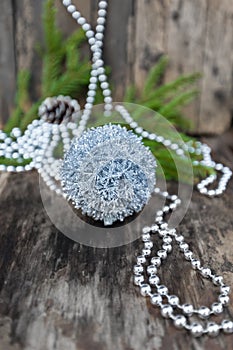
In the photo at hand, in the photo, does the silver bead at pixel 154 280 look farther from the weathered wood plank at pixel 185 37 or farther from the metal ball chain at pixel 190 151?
the weathered wood plank at pixel 185 37

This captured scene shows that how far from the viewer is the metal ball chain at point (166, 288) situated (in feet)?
1.98

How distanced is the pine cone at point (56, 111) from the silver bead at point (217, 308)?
1.56ft

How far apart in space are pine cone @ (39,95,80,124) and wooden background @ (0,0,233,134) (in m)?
0.16

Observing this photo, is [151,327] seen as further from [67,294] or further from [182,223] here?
[182,223]

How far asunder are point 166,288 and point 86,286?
0.11 m

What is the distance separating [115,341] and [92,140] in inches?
12.3

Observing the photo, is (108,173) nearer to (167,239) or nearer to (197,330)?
(167,239)

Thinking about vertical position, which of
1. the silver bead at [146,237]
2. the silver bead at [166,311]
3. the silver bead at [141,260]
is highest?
the silver bead at [166,311]

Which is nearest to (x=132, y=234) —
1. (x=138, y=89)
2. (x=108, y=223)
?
(x=108, y=223)

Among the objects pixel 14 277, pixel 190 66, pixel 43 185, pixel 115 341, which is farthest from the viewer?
pixel 190 66

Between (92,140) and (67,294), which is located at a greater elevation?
(92,140)

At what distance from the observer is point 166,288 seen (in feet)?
2.17

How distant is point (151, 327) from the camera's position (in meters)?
0.60

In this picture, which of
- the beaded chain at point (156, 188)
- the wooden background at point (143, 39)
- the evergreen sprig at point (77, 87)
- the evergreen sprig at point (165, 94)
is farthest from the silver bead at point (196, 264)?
the wooden background at point (143, 39)
